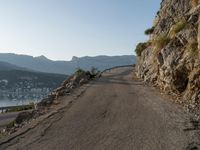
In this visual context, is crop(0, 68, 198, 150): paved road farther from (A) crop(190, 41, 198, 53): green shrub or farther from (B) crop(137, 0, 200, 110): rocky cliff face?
(A) crop(190, 41, 198, 53): green shrub

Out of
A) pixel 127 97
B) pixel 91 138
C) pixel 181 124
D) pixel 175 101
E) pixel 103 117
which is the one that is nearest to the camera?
pixel 91 138

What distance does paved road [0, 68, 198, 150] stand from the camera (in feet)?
39.4

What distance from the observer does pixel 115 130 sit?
14.0 meters

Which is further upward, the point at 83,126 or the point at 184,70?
the point at 184,70

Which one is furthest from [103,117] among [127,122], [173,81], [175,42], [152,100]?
[175,42]

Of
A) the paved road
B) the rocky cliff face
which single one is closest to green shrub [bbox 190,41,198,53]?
the rocky cliff face

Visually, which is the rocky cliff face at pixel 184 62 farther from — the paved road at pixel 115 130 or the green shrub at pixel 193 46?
the paved road at pixel 115 130

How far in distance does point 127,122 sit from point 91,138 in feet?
9.26

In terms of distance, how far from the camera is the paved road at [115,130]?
39.4 feet

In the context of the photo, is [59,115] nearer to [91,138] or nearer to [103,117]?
[103,117]

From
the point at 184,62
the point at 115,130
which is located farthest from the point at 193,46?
the point at 115,130

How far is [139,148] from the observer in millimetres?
11438

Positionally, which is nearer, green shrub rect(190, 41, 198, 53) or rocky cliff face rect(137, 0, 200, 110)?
rocky cliff face rect(137, 0, 200, 110)

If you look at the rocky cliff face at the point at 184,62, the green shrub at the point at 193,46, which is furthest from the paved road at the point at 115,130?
the green shrub at the point at 193,46
